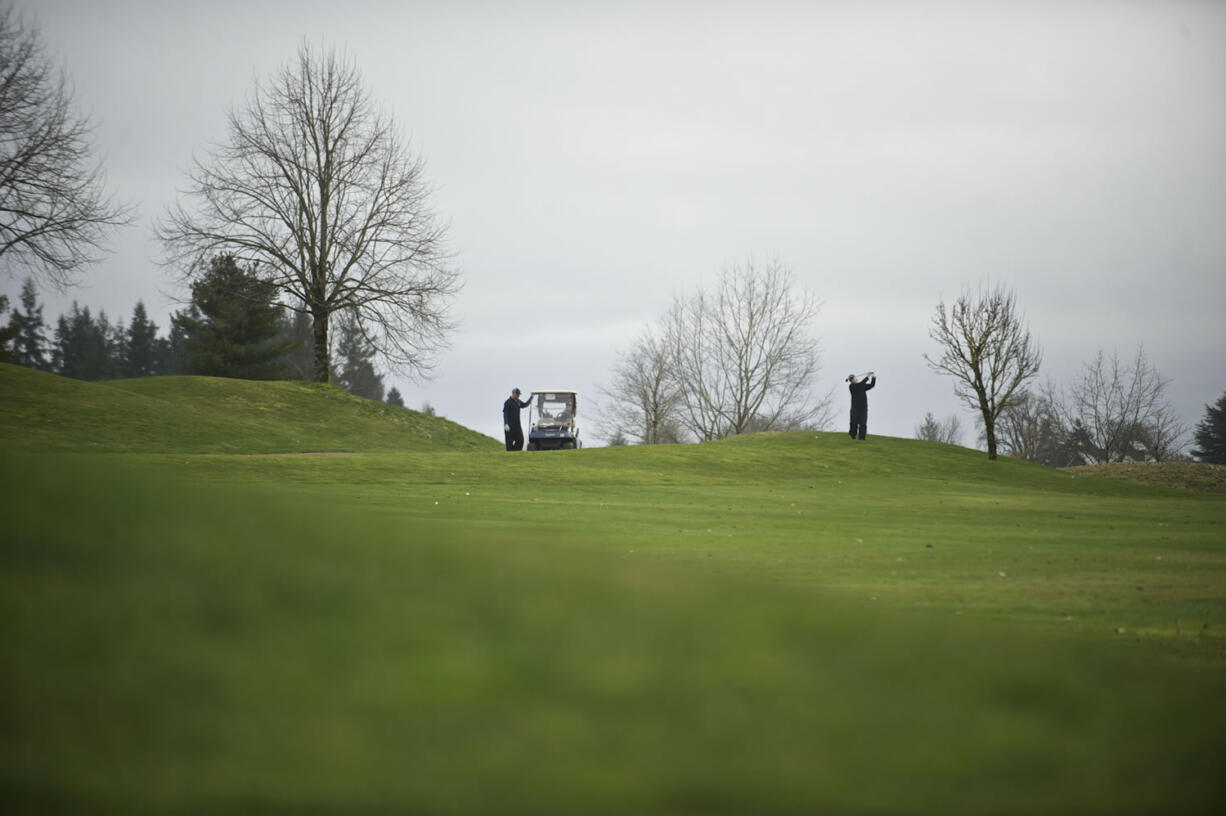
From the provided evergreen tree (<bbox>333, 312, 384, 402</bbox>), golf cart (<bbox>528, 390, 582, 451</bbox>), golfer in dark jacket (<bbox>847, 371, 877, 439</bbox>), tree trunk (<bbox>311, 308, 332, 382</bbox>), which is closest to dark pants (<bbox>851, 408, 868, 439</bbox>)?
golfer in dark jacket (<bbox>847, 371, 877, 439</bbox>)

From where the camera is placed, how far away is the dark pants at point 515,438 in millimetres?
36625

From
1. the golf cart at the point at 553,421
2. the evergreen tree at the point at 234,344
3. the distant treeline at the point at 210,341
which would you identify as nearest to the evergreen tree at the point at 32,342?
the distant treeline at the point at 210,341

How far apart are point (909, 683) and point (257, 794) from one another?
2418 millimetres

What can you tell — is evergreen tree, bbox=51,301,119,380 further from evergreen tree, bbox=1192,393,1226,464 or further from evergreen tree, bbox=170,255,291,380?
evergreen tree, bbox=1192,393,1226,464

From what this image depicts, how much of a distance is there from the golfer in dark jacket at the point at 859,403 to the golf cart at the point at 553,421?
11.9m

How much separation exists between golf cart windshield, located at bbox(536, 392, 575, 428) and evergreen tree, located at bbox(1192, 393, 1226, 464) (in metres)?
60.7

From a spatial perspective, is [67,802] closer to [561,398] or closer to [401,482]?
[401,482]

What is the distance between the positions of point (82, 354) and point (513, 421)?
69.1 m

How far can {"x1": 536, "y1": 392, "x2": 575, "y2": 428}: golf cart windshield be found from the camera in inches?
1564

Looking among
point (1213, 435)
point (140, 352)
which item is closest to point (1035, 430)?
point (1213, 435)

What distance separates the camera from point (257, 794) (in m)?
2.62

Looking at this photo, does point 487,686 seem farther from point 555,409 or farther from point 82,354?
Result: point 82,354

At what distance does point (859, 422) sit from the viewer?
39344 mm

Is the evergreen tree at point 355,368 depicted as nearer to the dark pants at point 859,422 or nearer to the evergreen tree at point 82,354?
the evergreen tree at point 82,354
